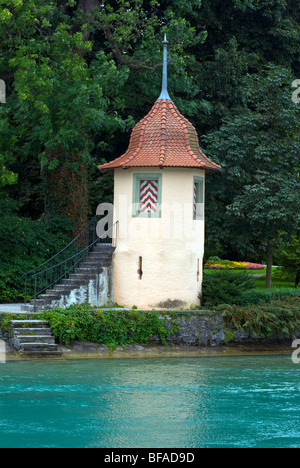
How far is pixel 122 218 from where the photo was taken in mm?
28297

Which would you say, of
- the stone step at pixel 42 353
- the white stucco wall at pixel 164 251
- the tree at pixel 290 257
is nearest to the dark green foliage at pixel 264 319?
the white stucco wall at pixel 164 251

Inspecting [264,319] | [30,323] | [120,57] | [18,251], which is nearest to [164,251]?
[264,319]

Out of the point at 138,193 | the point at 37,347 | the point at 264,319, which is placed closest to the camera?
the point at 37,347

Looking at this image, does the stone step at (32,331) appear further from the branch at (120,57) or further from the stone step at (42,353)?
the branch at (120,57)

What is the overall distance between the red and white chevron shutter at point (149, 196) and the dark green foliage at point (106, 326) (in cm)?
339

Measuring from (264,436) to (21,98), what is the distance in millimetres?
14955

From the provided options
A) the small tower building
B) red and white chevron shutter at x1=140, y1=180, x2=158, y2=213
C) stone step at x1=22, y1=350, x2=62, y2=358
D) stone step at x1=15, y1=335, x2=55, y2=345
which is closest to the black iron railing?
the small tower building

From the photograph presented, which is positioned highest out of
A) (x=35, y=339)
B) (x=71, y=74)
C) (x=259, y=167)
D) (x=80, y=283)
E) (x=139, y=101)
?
(x=71, y=74)

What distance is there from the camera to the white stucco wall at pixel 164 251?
2756 cm

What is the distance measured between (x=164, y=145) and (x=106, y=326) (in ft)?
19.9

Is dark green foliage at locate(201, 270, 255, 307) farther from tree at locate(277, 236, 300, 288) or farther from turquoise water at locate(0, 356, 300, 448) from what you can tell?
tree at locate(277, 236, 300, 288)

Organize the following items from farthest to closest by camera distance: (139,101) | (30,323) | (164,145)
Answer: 1. (139,101)
2. (164,145)
3. (30,323)

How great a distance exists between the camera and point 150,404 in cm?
1895

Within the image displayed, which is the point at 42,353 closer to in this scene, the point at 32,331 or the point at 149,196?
the point at 32,331
